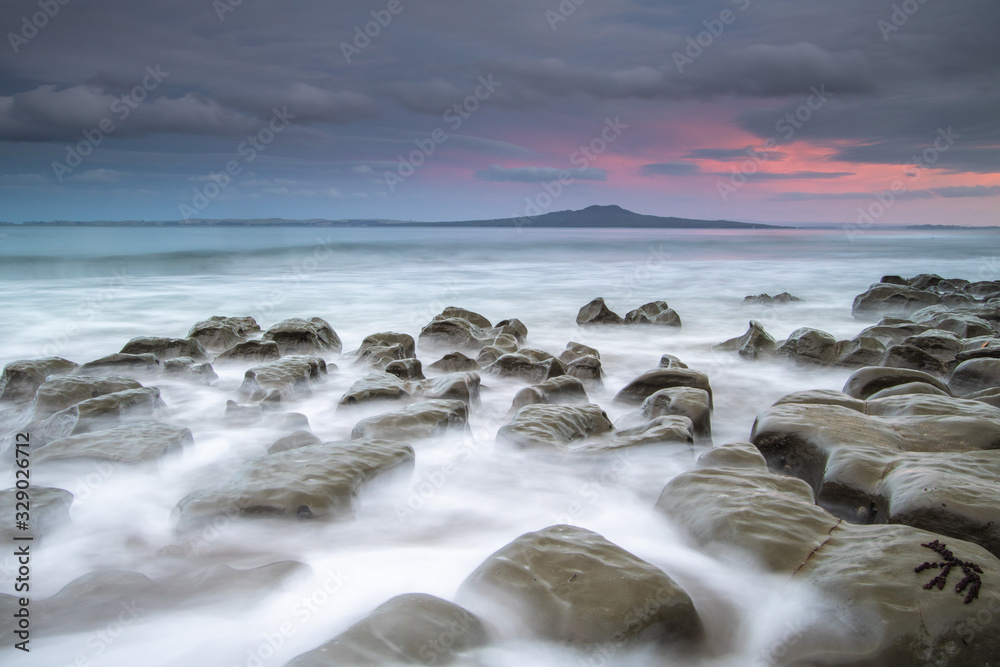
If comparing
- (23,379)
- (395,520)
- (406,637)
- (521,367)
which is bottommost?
(395,520)

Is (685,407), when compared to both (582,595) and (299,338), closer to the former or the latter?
(582,595)

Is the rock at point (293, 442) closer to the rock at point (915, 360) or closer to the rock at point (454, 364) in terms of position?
the rock at point (454, 364)

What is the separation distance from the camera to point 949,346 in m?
6.08

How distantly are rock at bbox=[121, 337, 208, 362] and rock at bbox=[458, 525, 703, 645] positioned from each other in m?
5.40

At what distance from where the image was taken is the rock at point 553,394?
4754 millimetres

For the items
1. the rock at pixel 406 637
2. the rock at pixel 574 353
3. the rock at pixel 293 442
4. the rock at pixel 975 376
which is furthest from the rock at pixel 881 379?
the rock at pixel 293 442

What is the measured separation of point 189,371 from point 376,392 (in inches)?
89.6

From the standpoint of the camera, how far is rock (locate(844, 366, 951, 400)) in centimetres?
455

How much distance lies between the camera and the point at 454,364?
620 centimetres

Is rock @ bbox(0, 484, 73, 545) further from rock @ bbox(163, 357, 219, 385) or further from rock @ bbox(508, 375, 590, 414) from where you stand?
rock @ bbox(508, 375, 590, 414)

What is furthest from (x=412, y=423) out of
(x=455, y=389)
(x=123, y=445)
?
(x=123, y=445)

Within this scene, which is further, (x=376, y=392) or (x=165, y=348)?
(x=165, y=348)

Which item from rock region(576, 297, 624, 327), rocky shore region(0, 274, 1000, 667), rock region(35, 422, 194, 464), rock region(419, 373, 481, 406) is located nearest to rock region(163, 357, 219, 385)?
rocky shore region(0, 274, 1000, 667)

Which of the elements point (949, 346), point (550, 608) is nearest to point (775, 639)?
point (550, 608)
